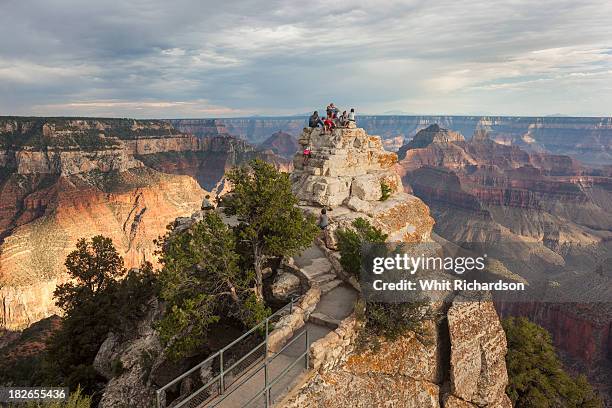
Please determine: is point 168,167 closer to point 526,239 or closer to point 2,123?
point 2,123

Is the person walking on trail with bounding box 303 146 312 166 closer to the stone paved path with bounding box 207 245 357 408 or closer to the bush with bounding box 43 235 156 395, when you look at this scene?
the stone paved path with bounding box 207 245 357 408

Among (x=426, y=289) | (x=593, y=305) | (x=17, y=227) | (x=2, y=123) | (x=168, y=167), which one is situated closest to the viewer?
(x=426, y=289)

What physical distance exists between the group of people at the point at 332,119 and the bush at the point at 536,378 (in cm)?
1930

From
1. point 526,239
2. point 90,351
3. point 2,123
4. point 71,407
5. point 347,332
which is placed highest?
point 2,123

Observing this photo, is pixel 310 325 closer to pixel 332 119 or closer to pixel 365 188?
pixel 365 188

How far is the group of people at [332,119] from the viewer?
100 ft

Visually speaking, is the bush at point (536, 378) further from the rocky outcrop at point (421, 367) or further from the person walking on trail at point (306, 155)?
the person walking on trail at point (306, 155)

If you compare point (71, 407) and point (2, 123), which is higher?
point (2, 123)

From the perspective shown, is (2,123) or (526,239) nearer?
(2,123)

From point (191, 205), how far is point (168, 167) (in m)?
41.3

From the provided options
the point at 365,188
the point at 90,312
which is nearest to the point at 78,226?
the point at 90,312

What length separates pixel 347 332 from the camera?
12305 mm

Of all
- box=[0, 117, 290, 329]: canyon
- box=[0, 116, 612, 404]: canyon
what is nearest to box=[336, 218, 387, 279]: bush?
box=[0, 116, 612, 404]: canyon

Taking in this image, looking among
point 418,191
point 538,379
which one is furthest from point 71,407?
point 418,191
